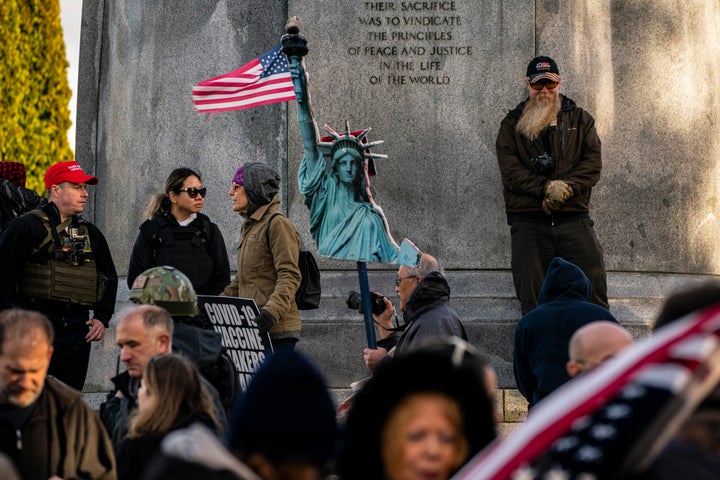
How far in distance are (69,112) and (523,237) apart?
21014 mm

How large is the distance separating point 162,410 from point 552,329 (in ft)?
8.43

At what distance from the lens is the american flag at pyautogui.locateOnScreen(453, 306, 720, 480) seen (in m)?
2.38

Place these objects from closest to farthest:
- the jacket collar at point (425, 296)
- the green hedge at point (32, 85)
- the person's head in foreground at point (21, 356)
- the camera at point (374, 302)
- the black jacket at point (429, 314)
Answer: the person's head in foreground at point (21, 356) → the black jacket at point (429, 314) → the jacket collar at point (425, 296) → the camera at point (374, 302) → the green hedge at point (32, 85)

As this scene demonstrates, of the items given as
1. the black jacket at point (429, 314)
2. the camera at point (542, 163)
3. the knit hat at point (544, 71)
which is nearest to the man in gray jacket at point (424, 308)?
the black jacket at point (429, 314)

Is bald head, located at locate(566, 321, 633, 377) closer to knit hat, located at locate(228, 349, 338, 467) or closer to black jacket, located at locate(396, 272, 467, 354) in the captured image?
black jacket, located at locate(396, 272, 467, 354)

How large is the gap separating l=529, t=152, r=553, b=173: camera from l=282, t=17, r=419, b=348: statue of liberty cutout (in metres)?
1.40

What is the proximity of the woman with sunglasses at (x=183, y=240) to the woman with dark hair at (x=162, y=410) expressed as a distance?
373cm

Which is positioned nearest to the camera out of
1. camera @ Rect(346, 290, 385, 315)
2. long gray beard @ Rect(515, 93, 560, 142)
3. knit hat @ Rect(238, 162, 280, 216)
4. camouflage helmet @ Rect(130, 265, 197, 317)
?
camouflage helmet @ Rect(130, 265, 197, 317)

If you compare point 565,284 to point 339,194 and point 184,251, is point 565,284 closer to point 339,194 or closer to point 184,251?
point 339,194

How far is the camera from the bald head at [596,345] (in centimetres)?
524

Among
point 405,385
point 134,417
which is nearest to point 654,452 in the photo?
point 405,385

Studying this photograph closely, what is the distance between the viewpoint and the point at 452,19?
11086 mm

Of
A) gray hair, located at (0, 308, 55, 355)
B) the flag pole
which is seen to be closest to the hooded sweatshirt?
the flag pole

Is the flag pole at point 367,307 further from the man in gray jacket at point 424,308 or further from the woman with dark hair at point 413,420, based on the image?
the woman with dark hair at point 413,420
